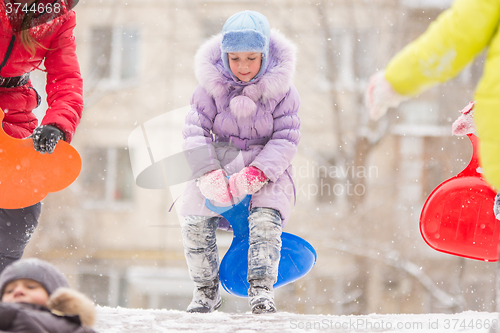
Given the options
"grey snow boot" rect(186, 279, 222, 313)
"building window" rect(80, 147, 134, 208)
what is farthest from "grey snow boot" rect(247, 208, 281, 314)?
"building window" rect(80, 147, 134, 208)

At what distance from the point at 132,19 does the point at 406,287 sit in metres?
6.34

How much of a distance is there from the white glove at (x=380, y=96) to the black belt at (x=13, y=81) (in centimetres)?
123

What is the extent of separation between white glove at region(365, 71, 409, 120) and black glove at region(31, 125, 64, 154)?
1.00m

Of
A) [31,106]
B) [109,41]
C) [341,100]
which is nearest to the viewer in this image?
[31,106]

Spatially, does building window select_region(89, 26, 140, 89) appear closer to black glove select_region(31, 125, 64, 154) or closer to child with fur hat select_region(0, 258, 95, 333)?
black glove select_region(31, 125, 64, 154)

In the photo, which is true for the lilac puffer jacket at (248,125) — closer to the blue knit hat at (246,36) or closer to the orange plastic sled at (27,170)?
the blue knit hat at (246,36)

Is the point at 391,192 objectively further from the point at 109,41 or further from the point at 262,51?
the point at 262,51

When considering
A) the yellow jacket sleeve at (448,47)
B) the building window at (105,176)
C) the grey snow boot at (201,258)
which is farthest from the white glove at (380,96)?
the building window at (105,176)

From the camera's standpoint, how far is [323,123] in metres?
8.01

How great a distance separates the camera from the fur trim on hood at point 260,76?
197 cm

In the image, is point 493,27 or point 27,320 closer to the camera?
point 27,320

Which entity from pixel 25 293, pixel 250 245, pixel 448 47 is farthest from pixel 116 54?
pixel 448 47

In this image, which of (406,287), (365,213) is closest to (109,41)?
(365,213)

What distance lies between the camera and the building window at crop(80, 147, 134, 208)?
8570mm
